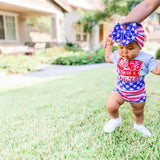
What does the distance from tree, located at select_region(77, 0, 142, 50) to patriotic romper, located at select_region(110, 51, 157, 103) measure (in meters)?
14.7

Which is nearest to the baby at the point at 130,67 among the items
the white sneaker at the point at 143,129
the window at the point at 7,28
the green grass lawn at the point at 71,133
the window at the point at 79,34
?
the white sneaker at the point at 143,129

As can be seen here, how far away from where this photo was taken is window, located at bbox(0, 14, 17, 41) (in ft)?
42.4

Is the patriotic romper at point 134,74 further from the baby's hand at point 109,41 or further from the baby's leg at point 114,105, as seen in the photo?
the baby's hand at point 109,41

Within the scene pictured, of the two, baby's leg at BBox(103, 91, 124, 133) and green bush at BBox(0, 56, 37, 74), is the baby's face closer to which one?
baby's leg at BBox(103, 91, 124, 133)

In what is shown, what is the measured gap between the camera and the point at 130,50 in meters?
1.41

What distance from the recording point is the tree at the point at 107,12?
14779 millimetres

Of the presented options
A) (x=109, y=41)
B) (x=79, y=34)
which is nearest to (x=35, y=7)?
(x=79, y=34)

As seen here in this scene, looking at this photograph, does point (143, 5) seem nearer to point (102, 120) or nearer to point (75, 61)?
point (102, 120)

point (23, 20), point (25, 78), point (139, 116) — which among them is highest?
point (23, 20)

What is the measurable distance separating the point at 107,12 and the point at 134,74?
16412mm

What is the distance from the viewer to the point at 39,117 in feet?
7.51

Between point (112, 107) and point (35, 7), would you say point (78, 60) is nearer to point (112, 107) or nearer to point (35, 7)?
point (35, 7)

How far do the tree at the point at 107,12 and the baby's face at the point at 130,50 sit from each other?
14.8 metres

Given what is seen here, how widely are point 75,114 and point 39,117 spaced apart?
48 cm
